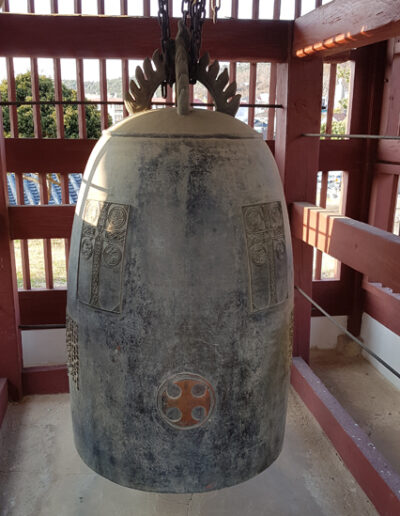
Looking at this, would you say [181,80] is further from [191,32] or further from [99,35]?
[99,35]

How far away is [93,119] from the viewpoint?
8.13 metres

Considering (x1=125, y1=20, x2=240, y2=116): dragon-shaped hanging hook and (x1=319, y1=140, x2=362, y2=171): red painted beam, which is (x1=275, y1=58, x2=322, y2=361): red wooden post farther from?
(x1=125, y1=20, x2=240, y2=116): dragon-shaped hanging hook

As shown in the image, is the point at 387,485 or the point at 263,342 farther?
the point at 387,485

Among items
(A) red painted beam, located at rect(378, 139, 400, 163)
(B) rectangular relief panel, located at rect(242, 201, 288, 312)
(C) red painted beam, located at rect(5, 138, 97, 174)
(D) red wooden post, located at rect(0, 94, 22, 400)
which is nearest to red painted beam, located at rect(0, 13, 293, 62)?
(D) red wooden post, located at rect(0, 94, 22, 400)

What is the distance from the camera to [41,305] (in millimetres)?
5148

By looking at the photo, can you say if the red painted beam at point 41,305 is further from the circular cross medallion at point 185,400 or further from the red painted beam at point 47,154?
the circular cross medallion at point 185,400

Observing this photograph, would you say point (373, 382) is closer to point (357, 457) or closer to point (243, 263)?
point (357, 457)

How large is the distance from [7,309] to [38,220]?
31.5 inches

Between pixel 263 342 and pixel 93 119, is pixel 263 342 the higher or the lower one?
the lower one

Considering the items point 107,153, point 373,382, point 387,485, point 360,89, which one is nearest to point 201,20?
point 107,153

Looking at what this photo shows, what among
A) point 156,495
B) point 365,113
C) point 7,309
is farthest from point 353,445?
point 365,113

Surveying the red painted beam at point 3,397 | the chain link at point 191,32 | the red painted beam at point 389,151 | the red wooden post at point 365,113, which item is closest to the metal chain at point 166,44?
the chain link at point 191,32

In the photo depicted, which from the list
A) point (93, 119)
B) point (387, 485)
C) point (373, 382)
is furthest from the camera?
point (93, 119)

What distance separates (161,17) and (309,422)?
3387 millimetres
